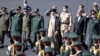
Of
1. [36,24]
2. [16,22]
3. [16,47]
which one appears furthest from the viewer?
[16,22]

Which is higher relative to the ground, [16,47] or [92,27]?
[16,47]

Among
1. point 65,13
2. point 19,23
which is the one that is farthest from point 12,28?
point 65,13

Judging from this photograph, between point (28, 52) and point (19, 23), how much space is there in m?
1.34

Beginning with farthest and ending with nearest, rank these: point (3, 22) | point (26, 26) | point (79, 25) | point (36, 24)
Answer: point (3, 22) < point (26, 26) < point (36, 24) < point (79, 25)

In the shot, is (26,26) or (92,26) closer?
(92,26)

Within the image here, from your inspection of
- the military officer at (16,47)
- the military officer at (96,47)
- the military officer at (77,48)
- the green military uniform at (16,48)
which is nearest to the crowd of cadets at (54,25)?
the military officer at (96,47)

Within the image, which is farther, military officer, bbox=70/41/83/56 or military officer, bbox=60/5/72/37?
military officer, bbox=60/5/72/37

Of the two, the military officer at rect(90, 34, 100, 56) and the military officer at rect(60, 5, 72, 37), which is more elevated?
the military officer at rect(60, 5, 72, 37)

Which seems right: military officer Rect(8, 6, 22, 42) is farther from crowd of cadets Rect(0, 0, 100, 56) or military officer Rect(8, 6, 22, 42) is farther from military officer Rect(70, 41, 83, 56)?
military officer Rect(70, 41, 83, 56)

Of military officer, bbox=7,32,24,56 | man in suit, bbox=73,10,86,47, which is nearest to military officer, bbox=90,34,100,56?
military officer, bbox=7,32,24,56

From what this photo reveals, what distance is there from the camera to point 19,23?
24969 mm

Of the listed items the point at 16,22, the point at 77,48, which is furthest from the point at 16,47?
the point at 16,22

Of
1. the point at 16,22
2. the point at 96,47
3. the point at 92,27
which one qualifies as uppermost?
the point at 16,22

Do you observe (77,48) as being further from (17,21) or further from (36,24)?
(17,21)
